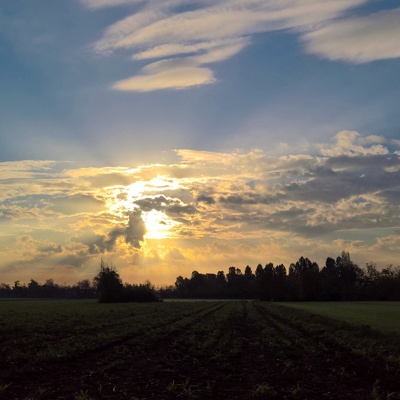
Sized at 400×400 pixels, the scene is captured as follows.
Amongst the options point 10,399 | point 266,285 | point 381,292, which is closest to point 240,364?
point 10,399

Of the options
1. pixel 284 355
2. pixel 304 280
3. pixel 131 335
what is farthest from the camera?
pixel 304 280

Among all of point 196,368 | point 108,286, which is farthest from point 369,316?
point 108,286

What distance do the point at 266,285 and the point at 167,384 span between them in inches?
6688

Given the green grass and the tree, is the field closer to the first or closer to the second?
the green grass

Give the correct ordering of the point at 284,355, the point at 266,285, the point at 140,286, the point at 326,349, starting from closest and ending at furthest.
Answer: the point at 284,355 → the point at 326,349 → the point at 140,286 → the point at 266,285

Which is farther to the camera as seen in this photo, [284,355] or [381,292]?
[381,292]

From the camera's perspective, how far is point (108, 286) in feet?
432

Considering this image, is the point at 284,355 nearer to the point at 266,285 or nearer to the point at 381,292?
the point at 381,292

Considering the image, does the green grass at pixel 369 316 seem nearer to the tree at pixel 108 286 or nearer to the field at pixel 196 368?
the field at pixel 196 368

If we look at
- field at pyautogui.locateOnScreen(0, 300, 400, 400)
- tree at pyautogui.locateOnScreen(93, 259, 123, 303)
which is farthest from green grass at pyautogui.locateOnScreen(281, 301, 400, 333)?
tree at pyautogui.locateOnScreen(93, 259, 123, 303)

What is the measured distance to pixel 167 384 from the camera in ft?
49.7

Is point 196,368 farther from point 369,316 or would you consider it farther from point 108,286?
point 108,286

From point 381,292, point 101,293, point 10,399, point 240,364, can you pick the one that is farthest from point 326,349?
point 381,292

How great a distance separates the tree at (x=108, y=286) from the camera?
129750 mm
